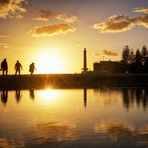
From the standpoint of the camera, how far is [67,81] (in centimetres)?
5609

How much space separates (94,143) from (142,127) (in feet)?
12.6

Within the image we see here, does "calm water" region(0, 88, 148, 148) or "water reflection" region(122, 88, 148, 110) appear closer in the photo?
"calm water" region(0, 88, 148, 148)

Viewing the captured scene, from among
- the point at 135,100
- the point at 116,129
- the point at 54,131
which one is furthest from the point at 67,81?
the point at 54,131

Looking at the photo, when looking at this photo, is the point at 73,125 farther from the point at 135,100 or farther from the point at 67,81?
the point at 67,81

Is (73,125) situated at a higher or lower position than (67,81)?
lower

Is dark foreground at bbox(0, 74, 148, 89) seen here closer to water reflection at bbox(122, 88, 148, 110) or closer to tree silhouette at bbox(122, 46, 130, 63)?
water reflection at bbox(122, 88, 148, 110)

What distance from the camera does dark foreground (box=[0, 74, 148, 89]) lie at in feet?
161

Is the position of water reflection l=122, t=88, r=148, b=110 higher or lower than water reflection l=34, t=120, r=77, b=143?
higher

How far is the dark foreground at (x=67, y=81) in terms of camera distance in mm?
49125

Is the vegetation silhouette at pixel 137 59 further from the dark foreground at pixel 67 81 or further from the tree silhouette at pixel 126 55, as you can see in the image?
the dark foreground at pixel 67 81

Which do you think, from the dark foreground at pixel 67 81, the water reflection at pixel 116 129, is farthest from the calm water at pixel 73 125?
the dark foreground at pixel 67 81

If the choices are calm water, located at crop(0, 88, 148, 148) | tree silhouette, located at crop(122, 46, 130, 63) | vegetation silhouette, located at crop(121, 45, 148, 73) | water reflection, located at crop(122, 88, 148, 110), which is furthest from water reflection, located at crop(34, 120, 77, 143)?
tree silhouette, located at crop(122, 46, 130, 63)

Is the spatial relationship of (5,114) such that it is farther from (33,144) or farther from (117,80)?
(117,80)

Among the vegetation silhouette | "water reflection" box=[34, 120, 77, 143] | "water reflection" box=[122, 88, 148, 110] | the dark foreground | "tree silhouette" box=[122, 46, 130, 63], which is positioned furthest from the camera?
"tree silhouette" box=[122, 46, 130, 63]
